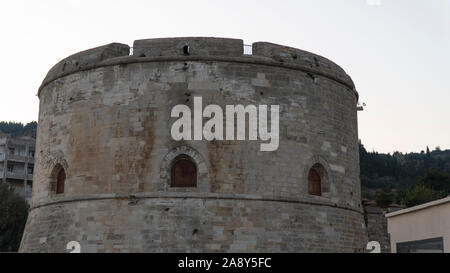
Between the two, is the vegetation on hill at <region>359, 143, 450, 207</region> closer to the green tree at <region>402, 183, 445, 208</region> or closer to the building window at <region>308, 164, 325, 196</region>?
the green tree at <region>402, 183, 445, 208</region>

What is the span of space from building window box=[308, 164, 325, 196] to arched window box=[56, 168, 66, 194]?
221 inches

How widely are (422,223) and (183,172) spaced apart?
234 inches

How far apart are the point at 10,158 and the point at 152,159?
37.3 m

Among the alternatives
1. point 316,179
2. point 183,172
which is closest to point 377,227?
point 316,179

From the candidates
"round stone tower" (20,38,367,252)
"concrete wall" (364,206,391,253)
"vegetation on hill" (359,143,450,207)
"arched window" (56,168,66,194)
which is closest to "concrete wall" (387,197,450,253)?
"concrete wall" (364,206,391,253)

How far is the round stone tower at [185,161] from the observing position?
1201 centimetres

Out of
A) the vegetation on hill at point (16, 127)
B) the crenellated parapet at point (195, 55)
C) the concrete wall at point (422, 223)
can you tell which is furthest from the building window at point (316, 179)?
the vegetation on hill at point (16, 127)

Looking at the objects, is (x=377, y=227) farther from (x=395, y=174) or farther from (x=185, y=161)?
(x=395, y=174)

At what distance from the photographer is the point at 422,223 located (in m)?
13.9

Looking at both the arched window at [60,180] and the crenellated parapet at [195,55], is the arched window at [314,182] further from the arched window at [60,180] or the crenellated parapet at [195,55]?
the arched window at [60,180]

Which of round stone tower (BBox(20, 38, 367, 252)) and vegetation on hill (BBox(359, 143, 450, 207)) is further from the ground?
vegetation on hill (BBox(359, 143, 450, 207))

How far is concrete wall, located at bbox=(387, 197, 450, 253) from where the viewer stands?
42.0 ft

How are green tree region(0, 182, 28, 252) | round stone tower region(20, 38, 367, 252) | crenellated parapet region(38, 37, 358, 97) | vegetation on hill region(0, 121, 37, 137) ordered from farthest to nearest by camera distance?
vegetation on hill region(0, 121, 37, 137) → green tree region(0, 182, 28, 252) → crenellated parapet region(38, 37, 358, 97) → round stone tower region(20, 38, 367, 252)
